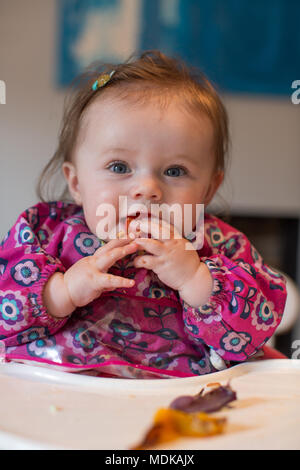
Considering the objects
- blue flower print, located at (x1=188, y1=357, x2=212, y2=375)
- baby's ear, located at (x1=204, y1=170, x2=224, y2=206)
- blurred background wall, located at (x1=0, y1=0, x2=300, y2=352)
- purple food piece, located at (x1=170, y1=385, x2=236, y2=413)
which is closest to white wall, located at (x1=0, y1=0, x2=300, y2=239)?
blurred background wall, located at (x1=0, y1=0, x2=300, y2=352)

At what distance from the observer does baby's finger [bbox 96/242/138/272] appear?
706 millimetres

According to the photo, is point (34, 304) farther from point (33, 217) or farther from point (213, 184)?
point (213, 184)

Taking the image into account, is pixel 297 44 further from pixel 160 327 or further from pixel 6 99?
pixel 160 327

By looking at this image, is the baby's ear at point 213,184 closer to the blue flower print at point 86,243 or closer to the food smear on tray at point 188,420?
the blue flower print at point 86,243

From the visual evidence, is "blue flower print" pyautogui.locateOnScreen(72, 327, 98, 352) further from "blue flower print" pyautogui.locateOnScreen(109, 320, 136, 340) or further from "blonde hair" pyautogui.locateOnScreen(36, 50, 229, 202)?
"blonde hair" pyautogui.locateOnScreen(36, 50, 229, 202)

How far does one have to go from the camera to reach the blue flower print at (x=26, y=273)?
0.75m

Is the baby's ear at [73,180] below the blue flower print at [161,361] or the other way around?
the other way around

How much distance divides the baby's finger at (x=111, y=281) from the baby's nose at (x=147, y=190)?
5.1 inches

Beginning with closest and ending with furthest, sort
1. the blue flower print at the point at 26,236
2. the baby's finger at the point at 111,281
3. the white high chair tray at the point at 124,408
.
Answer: the white high chair tray at the point at 124,408, the baby's finger at the point at 111,281, the blue flower print at the point at 26,236

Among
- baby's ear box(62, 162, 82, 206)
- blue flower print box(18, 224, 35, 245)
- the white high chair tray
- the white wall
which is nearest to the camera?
the white high chair tray

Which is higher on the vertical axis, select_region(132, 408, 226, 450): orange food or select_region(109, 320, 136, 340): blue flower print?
select_region(132, 408, 226, 450): orange food

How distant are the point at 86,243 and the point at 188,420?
37 centimetres

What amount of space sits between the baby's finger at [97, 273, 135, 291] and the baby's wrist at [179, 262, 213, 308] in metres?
0.09

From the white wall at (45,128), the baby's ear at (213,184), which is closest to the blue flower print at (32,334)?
the baby's ear at (213,184)
